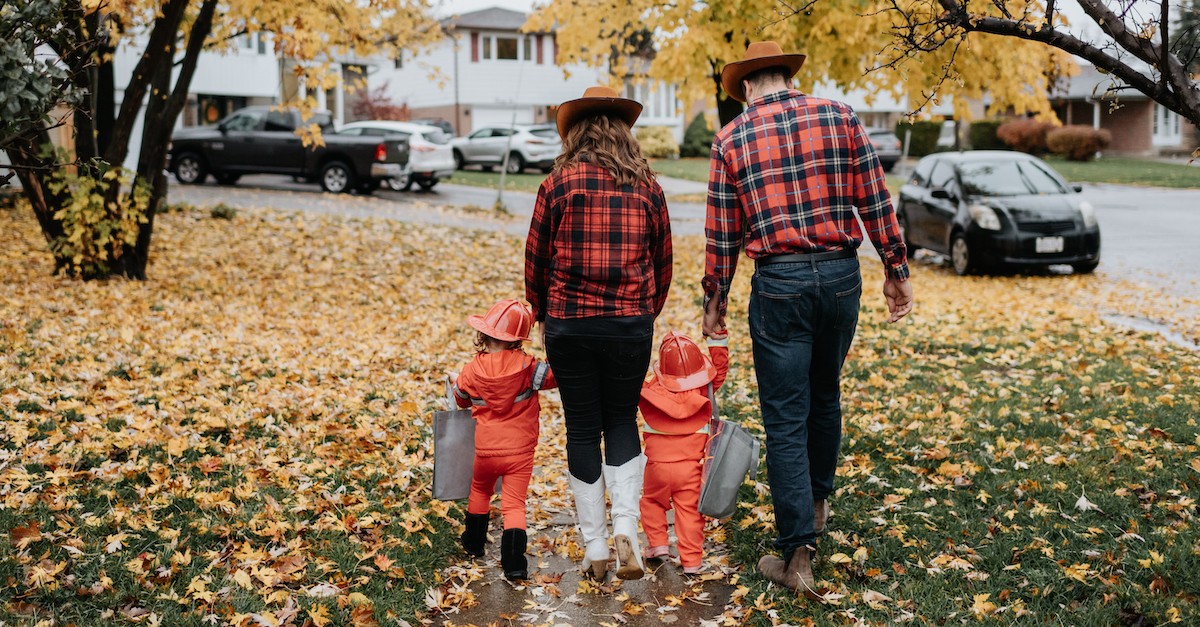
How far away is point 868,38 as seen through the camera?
39.4 feet

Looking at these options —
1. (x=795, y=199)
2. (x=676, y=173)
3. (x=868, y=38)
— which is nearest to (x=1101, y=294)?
(x=868, y=38)

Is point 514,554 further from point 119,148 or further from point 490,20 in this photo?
point 490,20

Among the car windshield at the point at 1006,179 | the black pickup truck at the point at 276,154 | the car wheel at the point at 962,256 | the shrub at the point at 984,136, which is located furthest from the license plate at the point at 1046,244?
the shrub at the point at 984,136

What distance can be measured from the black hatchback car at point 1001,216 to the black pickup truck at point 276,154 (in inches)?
420

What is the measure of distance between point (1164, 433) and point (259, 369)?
5736mm

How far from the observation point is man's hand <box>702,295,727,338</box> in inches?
159

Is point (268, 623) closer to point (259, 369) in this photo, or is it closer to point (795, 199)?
point (795, 199)

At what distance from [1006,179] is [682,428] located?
1109cm

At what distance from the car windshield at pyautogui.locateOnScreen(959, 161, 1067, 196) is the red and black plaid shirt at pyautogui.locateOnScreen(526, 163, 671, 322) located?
35.7 feet

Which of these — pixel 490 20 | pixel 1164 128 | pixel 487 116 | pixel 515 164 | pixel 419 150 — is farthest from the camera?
pixel 1164 128

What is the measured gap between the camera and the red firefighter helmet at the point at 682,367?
4.25m

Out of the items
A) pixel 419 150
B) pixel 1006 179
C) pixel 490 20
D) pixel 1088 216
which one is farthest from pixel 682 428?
pixel 490 20

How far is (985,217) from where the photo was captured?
1318 centimetres

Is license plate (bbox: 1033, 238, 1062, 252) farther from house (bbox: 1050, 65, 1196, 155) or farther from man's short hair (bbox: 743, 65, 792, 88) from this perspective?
house (bbox: 1050, 65, 1196, 155)
